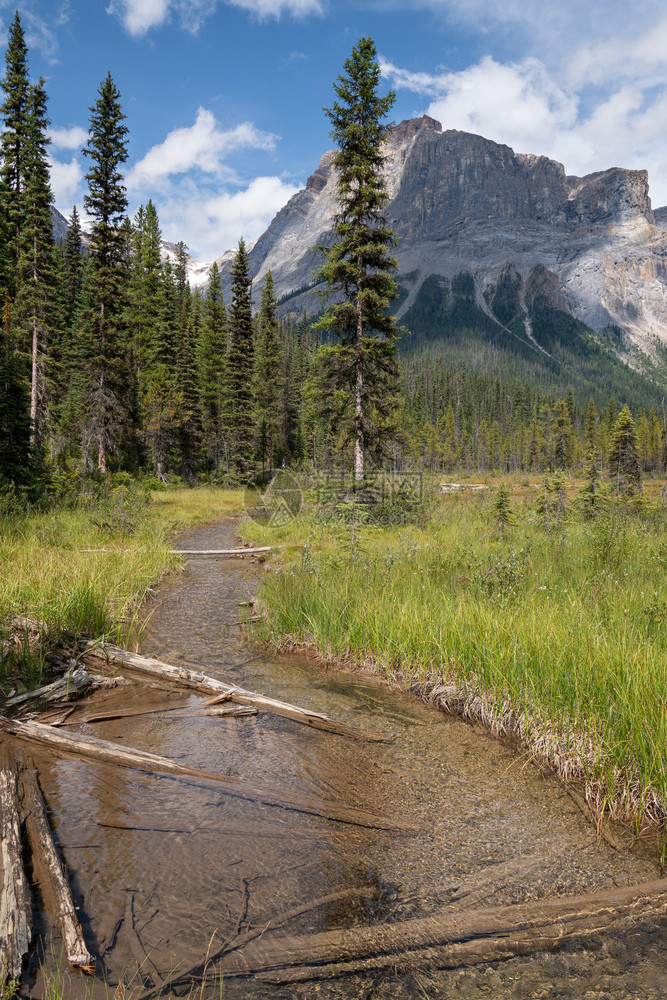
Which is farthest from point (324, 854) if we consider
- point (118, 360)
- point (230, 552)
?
point (118, 360)

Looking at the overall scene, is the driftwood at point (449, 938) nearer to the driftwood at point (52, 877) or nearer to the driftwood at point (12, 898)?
the driftwood at point (52, 877)

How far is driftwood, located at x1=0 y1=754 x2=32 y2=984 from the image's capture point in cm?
221

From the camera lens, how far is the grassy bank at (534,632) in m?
3.87

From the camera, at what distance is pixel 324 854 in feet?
10.7

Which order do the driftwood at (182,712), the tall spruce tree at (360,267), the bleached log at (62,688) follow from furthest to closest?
the tall spruce tree at (360,267)
the driftwood at (182,712)
the bleached log at (62,688)

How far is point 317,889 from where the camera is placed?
116 inches

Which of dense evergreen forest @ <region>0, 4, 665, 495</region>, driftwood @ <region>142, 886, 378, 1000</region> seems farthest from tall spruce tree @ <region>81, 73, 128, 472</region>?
driftwood @ <region>142, 886, 378, 1000</region>

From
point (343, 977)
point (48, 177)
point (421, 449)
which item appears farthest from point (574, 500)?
point (421, 449)

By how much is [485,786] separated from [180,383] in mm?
43218

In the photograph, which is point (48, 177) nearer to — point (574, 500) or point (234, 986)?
point (574, 500)

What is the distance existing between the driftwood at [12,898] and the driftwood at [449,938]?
0.93m

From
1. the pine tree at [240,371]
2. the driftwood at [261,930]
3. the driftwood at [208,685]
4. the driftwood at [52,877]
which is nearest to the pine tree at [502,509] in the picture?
the driftwood at [208,685]

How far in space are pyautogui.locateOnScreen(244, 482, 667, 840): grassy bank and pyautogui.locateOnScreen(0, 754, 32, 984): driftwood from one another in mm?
3666

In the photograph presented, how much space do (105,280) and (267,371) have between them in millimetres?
22035
